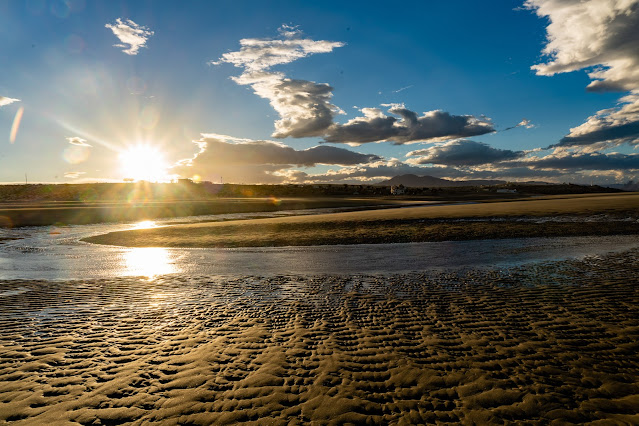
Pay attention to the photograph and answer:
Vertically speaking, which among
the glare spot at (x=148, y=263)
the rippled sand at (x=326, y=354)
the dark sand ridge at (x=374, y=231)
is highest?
the dark sand ridge at (x=374, y=231)

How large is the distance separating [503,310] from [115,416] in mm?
9163

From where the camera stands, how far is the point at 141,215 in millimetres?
48062

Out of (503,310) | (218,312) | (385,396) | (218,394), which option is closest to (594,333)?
(503,310)

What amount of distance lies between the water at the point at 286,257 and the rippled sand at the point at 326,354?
3.33m

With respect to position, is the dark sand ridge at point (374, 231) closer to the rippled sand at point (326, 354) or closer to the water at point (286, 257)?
the water at point (286, 257)

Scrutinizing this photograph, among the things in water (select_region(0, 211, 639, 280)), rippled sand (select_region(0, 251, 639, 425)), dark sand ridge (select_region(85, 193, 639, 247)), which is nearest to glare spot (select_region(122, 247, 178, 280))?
water (select_region(0, 211, 639, 280))

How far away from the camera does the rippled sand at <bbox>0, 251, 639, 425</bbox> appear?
523 centimetres

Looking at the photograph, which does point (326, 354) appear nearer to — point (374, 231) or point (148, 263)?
point (148, 263)

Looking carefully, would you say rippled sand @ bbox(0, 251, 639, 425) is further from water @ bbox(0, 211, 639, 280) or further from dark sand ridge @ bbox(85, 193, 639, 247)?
dark sand ridge @ bbox(85, 193, 639, 247)

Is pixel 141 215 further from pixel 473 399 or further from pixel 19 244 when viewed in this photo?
pixel 473 399

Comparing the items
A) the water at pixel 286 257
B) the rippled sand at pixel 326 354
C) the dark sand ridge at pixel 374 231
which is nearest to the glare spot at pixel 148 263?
the water at pixel 286 257

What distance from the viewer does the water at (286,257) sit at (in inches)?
602

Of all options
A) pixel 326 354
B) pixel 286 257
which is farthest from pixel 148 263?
pixel 326 354

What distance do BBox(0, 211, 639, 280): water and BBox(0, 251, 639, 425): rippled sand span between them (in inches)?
131
